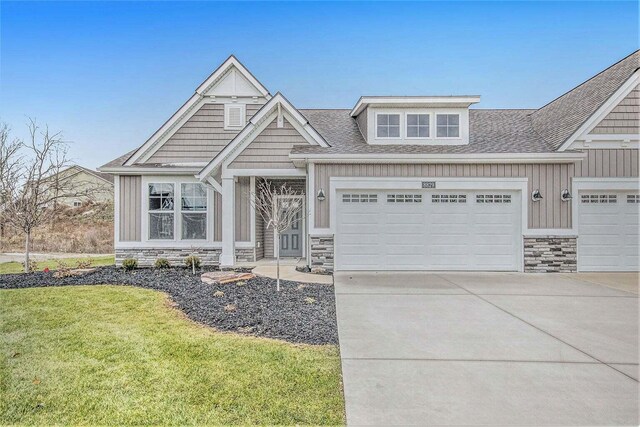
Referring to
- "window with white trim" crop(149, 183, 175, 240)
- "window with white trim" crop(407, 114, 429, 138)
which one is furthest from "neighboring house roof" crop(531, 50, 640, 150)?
"window with white trim" crop(149, 183, 175, 240)

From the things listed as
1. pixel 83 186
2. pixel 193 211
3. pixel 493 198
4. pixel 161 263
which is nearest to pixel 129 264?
pixel 161 263

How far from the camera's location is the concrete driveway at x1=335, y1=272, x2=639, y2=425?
318 centimetres

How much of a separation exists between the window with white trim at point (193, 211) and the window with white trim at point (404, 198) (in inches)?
246

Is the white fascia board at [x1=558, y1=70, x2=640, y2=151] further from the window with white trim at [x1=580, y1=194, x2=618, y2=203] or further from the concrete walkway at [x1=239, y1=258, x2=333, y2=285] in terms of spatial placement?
the concrete walkway at [x1=239, y1=258, x2=333, y2=285]

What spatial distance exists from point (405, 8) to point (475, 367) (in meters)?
7.53

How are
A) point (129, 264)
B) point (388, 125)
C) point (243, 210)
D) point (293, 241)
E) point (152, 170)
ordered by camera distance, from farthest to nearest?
point (293, 241) → point (152, 170) → point (243, 210) → point (388, 125) → point (129, 264)

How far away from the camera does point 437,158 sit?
415 inches

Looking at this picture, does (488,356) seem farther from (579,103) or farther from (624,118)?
(579,103)

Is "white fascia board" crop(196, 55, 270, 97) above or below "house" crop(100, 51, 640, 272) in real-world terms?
above

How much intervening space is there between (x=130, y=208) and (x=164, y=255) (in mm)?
2019

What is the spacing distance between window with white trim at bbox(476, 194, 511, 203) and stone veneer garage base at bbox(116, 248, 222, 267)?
8.45 m

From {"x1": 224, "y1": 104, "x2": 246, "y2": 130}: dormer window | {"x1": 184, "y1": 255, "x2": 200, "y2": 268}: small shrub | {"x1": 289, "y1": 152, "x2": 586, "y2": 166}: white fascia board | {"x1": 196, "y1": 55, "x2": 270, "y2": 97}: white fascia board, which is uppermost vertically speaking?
{"x1": 196, "y1": 55, "x2": 270, "y2": 97}: white fascia board

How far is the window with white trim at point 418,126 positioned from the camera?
11.8 metres

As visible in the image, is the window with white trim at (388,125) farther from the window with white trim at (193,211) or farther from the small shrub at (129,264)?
the small shrub at (129,264)
